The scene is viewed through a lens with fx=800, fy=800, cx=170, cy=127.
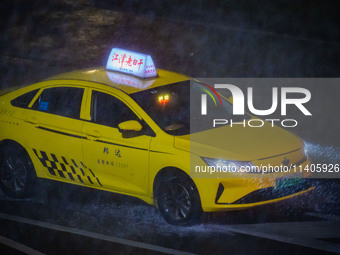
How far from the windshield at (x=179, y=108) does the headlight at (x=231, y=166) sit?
2.02 feet

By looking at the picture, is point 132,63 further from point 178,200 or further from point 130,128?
point 178,200

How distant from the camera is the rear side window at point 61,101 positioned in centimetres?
1014

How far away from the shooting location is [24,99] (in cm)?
1066

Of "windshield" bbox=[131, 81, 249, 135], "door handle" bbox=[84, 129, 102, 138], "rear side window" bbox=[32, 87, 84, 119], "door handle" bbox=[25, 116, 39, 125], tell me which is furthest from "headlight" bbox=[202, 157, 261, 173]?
"door handle" bbox=[25, 116, 39, 125]

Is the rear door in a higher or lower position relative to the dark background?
lower

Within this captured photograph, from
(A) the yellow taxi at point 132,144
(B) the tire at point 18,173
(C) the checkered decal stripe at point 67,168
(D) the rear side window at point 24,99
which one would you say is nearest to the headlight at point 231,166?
(A) the yellow taxi at point 132,144

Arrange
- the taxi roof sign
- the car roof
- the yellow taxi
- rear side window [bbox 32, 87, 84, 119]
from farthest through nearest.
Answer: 1. the taxi roof sign
2. rear side window [bbox 32, 87, 84, 119]
3. the car roof
4. the yellow taxi

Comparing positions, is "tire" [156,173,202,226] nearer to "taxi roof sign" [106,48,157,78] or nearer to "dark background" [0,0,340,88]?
"taxi roof sign" [106,48,157,78]

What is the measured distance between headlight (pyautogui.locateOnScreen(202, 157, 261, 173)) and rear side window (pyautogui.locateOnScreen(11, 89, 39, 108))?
2885mm

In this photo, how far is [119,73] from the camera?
34.9 feet

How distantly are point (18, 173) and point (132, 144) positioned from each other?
191 cm

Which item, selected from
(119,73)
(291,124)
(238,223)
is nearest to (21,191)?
(119,73)

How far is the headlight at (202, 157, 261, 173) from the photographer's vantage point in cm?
883

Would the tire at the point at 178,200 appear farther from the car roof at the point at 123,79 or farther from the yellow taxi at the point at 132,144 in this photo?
the car roof at the point at 123,79
